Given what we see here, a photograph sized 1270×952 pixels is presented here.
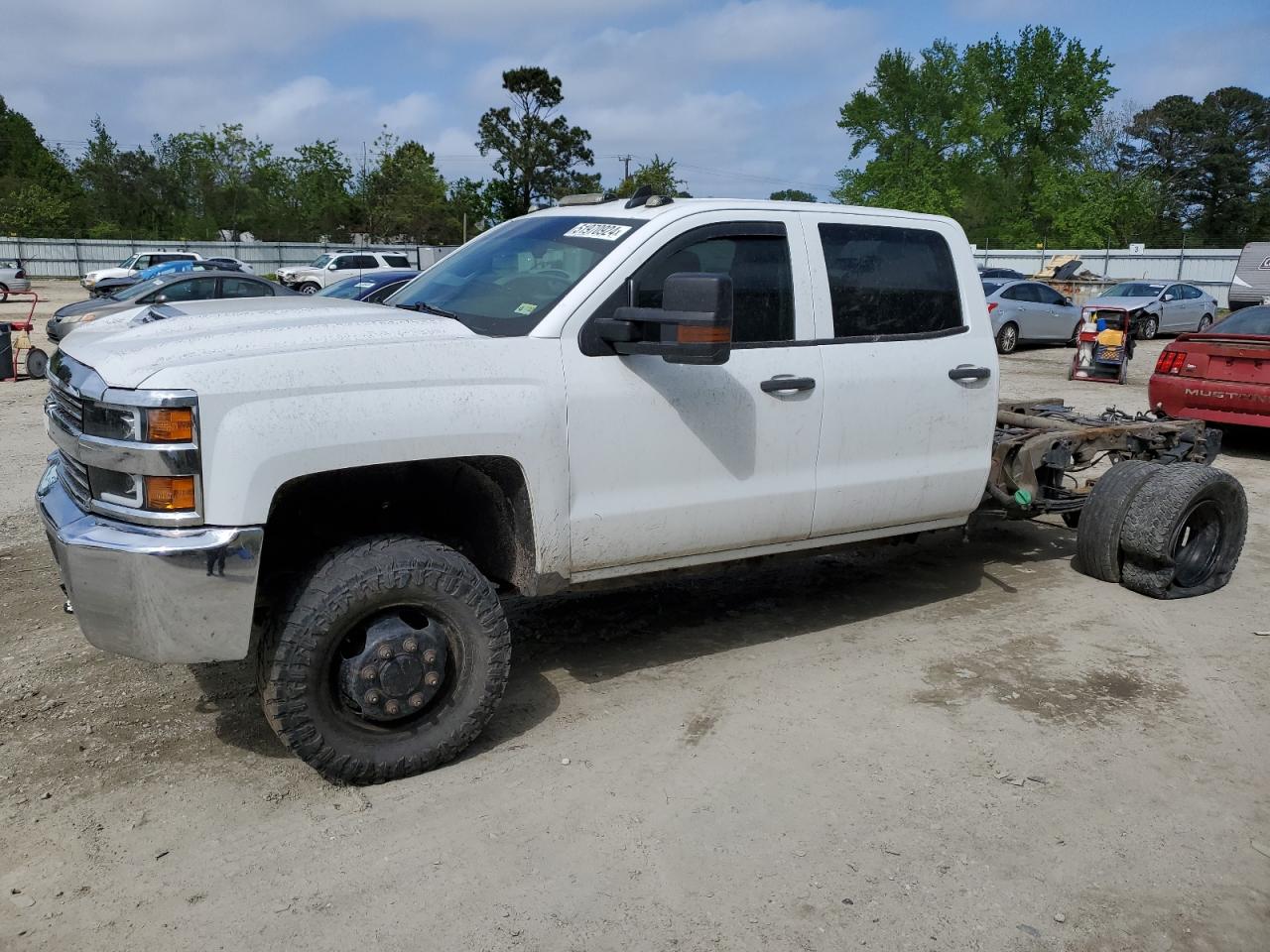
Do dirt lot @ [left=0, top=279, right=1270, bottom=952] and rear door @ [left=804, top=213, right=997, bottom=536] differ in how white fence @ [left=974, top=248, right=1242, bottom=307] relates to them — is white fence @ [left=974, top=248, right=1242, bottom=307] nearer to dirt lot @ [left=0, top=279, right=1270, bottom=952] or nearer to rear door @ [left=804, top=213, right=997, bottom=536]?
rear door @ [left=804, top=213, right=997, bottom=536]

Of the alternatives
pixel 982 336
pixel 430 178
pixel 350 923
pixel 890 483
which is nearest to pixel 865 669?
pixel 890 483

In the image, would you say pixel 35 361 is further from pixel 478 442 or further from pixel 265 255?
pixel 265 255

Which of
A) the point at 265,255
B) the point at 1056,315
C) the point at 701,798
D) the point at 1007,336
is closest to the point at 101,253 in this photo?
the point at 265,255

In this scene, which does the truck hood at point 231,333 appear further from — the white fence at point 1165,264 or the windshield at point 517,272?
the white fence at point 1165,264

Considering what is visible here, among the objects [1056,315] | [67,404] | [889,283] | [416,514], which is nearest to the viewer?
[67,404]

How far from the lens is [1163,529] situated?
567 cm

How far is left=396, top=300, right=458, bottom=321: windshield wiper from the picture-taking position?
4129 millimetres

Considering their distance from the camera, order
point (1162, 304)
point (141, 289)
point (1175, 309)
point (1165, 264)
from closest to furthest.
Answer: point (141, 289)
point (1162, 304)
point (1175, 309)
point (1165, 264)

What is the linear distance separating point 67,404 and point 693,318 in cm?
211

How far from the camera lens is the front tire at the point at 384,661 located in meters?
3.41

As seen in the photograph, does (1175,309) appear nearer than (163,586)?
No

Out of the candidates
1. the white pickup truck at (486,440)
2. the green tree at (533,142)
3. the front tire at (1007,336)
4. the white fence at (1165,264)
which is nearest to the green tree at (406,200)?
the green tree at (533,142)

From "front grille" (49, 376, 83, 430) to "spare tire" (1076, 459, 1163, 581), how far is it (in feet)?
16.7

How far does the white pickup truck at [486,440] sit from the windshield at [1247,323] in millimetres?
6720
